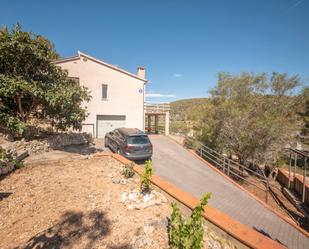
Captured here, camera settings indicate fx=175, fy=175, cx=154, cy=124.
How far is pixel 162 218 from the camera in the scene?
12.0 ft

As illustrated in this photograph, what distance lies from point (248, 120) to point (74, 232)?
12.3 meters

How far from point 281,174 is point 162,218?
49.0 ft

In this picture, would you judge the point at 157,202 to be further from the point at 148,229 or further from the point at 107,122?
the point at 107,122

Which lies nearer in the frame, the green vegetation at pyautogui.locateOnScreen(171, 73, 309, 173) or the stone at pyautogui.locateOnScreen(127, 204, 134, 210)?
the stone at pyautogui.locateOnScreen(127, 204, 134, 210)

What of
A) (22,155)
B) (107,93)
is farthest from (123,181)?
(107,93)

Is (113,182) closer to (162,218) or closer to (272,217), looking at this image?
(162,218)

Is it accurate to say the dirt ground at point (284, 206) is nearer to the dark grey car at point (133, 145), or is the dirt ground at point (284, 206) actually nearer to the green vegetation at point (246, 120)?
the green vegetation at point (246, 120)

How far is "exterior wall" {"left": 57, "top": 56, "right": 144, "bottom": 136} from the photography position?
49.1 ft

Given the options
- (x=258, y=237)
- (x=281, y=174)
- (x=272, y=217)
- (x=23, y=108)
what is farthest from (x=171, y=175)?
(x=281, y=174)

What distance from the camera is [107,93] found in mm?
16078

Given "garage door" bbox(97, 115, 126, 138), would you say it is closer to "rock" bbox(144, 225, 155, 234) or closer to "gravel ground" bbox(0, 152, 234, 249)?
"gravel ground" bbox(0, 152, 234, 249)

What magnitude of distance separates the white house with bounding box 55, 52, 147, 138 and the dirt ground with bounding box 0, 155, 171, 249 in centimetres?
1016

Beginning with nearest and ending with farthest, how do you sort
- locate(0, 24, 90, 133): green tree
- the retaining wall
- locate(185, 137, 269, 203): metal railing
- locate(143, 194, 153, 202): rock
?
locate(143, 194, 153, 202): rock < locate(0, 24, 90, 133): green tree < locate(185, 137, 269, 203): metal railing < the retaining wall

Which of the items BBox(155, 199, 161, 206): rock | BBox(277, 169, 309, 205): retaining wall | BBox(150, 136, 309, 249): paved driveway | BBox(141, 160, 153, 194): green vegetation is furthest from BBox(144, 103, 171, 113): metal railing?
BBox(155, 199, 161, 206): rock
